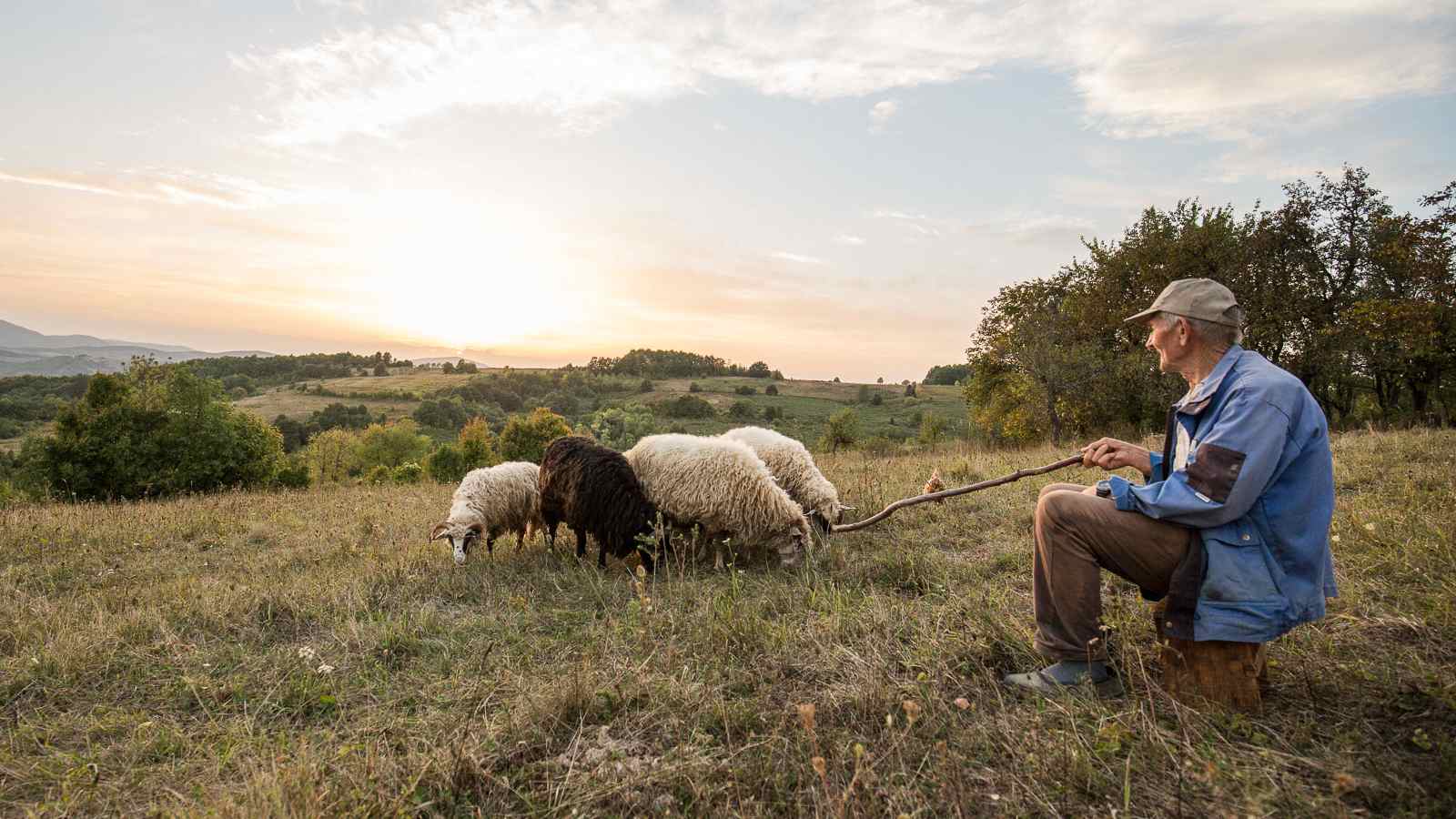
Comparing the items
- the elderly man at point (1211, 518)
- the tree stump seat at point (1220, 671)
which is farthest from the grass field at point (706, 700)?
the elderly man at point (1211, 518)

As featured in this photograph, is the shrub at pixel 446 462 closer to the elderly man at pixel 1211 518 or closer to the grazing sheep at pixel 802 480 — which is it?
the grazing sheep at pixel 802 480

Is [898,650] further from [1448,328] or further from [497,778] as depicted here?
[1448,328]

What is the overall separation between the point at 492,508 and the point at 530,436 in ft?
94.1

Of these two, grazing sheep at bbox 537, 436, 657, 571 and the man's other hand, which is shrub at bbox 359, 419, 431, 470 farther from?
the man's other hand

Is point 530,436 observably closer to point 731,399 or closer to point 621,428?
point 621,428

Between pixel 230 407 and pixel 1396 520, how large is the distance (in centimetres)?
3467

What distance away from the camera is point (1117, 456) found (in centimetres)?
372

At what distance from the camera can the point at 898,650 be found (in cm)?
415

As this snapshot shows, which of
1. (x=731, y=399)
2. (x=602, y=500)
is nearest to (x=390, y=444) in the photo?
(x=731, y=399)

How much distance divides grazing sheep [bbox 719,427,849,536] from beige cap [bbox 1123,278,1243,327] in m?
5.21

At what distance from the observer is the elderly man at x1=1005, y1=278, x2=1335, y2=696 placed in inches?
116

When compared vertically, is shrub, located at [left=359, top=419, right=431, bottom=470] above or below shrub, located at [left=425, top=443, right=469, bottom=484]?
below

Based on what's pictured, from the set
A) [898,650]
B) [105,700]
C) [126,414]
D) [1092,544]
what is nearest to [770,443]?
[898,650]

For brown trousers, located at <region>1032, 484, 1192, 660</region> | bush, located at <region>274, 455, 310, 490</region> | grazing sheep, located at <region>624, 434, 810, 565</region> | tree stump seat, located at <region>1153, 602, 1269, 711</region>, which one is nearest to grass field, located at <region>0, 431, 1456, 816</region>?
tree stump seat, located at <region>1153, 602, 1269, 711</region>
